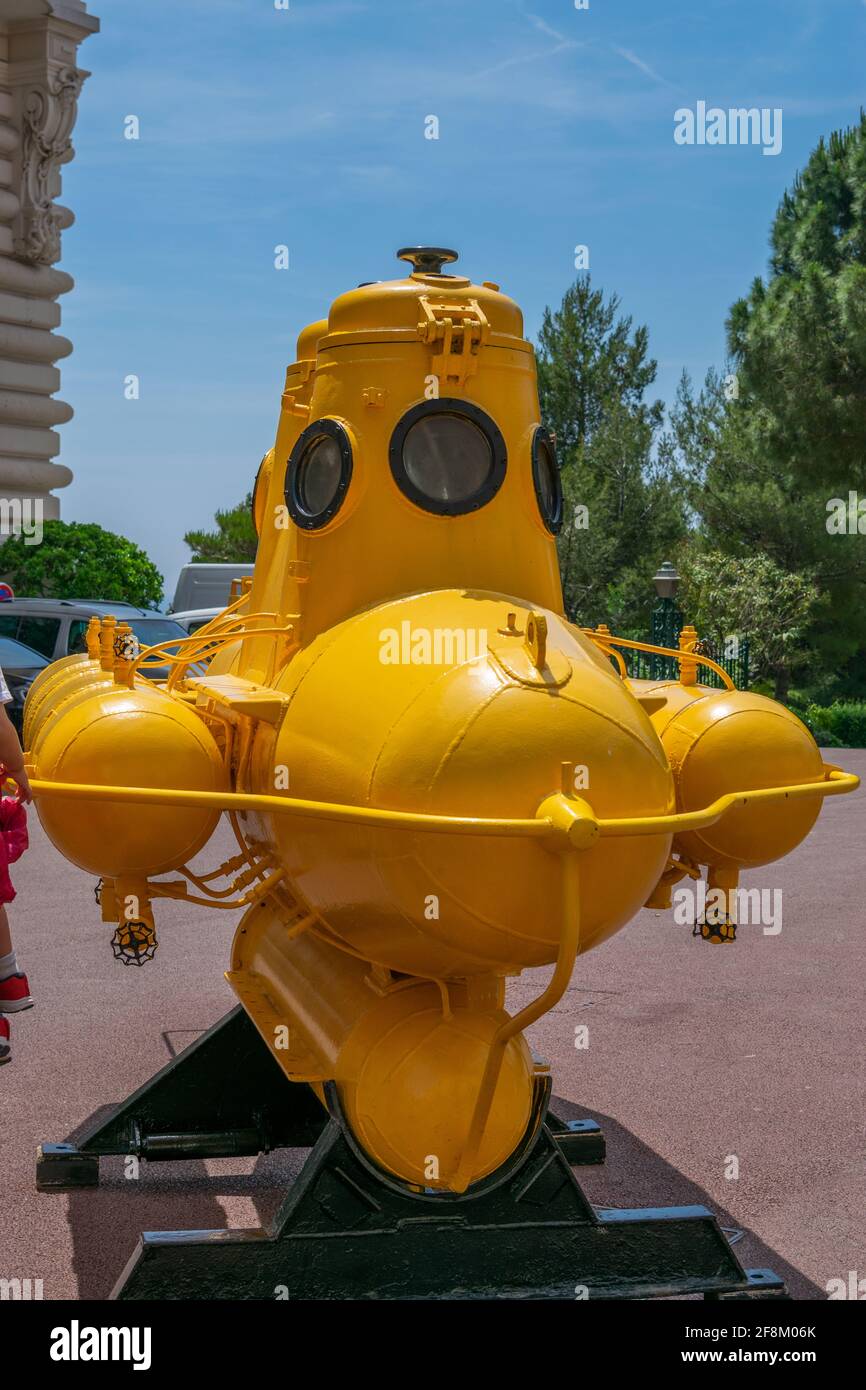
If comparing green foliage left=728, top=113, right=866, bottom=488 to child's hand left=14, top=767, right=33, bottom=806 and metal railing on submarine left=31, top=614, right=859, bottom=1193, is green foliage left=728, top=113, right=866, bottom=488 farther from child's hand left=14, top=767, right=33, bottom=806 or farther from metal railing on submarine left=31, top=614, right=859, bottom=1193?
child's hand left=14, top=767, right=33, bottom=806

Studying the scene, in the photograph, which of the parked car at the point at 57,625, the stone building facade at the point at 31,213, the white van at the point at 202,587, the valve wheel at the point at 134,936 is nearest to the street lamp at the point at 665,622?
the white van at the point at 202,587

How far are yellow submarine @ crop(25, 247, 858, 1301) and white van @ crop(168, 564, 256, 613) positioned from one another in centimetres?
2223

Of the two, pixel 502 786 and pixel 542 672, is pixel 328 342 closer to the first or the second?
pixel 542 672

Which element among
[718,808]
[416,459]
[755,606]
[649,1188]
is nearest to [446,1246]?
[718,808]

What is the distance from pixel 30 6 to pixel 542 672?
17.5m

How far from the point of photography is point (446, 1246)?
4.49 meters

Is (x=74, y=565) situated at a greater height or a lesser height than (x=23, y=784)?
greater

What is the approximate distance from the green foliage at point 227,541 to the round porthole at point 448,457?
46.2 meters

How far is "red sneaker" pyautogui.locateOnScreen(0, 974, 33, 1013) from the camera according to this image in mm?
5410

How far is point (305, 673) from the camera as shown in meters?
4.69

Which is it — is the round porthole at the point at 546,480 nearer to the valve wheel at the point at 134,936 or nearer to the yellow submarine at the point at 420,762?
the yellow submarine at the point at 420,762

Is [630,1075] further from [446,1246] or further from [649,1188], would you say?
[446,1246]

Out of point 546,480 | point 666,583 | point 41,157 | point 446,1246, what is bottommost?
point 446,1246

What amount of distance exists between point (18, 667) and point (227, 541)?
37.5 metres
